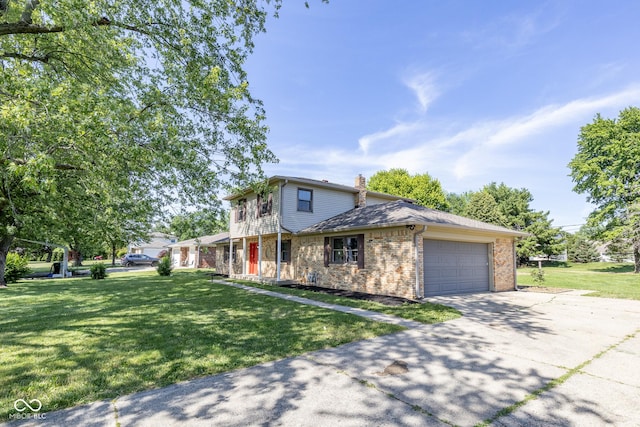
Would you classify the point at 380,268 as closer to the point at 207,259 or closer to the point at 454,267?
the point at 454,267

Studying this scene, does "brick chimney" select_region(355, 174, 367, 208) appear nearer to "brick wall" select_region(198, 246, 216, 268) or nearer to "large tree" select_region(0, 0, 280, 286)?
"large tree" select_region(0, 0, 280, 286)

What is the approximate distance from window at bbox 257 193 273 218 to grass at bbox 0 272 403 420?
7027 millimetres

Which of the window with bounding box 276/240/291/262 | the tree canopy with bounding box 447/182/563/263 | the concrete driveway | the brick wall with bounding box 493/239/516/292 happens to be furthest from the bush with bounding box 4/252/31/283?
the tree canopy with bounding box 447/182/563/263

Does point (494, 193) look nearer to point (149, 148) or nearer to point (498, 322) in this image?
point (498, 322)

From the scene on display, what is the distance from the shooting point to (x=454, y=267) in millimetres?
12094

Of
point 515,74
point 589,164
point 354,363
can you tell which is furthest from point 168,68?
point 589,164

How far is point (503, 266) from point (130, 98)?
51.9ft

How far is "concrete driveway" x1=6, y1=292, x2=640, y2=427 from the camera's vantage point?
2.91 metres

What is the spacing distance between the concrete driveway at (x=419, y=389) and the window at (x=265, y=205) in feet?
36.9

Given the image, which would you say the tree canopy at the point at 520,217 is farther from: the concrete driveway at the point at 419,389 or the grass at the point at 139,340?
the grass at the point at 139,340

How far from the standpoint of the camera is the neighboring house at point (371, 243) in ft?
35.5

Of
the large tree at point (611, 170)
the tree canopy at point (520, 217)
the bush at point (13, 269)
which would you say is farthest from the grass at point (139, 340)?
the tree canopy at point (520, 217)

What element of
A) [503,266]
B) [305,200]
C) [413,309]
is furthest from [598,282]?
[305,200]

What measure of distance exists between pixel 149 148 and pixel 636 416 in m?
9.01
